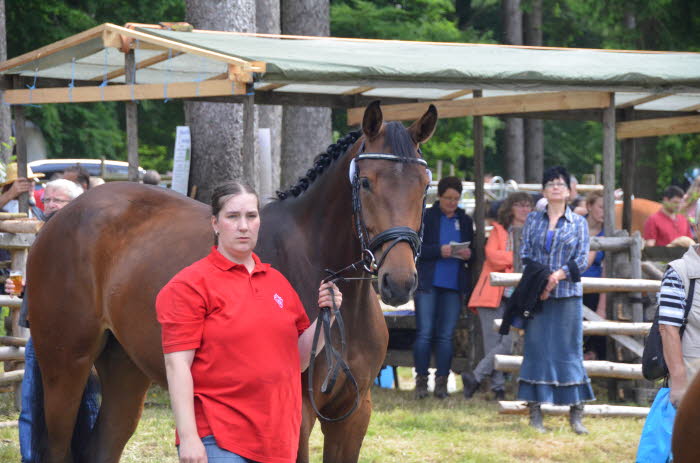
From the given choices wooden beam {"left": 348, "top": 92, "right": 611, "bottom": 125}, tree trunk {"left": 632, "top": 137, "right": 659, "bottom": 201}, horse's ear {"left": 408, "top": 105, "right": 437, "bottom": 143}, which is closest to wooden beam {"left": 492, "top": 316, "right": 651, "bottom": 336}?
wooden beam {"left": 348, "top": 92, "right": 611, "bottom": 125}

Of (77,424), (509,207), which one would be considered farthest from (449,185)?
(77,424)

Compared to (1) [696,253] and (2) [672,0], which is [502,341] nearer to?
(1) [696,253]

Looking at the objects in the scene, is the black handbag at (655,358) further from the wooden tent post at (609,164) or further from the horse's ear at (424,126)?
the wooden tent post at (609,164)

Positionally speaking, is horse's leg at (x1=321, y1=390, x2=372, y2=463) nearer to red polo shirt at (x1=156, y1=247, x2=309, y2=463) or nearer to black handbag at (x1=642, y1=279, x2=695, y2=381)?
red polo shirt at (x1=156, y1=247, x2=309, y2=463)

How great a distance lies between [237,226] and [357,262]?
1008 mm

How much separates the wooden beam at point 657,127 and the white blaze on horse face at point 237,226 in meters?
7.48

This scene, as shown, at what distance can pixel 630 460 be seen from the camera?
7102 mm

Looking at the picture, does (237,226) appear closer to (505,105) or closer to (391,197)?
(391,197)

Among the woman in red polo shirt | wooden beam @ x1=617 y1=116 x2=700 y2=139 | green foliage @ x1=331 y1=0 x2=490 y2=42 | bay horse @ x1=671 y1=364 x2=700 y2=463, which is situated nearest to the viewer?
bay horse @ x1=671 y1=364 x2=700 y2=463

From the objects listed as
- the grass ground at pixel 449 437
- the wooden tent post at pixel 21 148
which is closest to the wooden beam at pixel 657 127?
the grass ground at pixel 449 437

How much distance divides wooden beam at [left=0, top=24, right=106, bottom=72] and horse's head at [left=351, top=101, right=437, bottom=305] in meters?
4.88

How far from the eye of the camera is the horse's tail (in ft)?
18.0

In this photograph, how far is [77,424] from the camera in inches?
217

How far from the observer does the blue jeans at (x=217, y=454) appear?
10.4 feet
